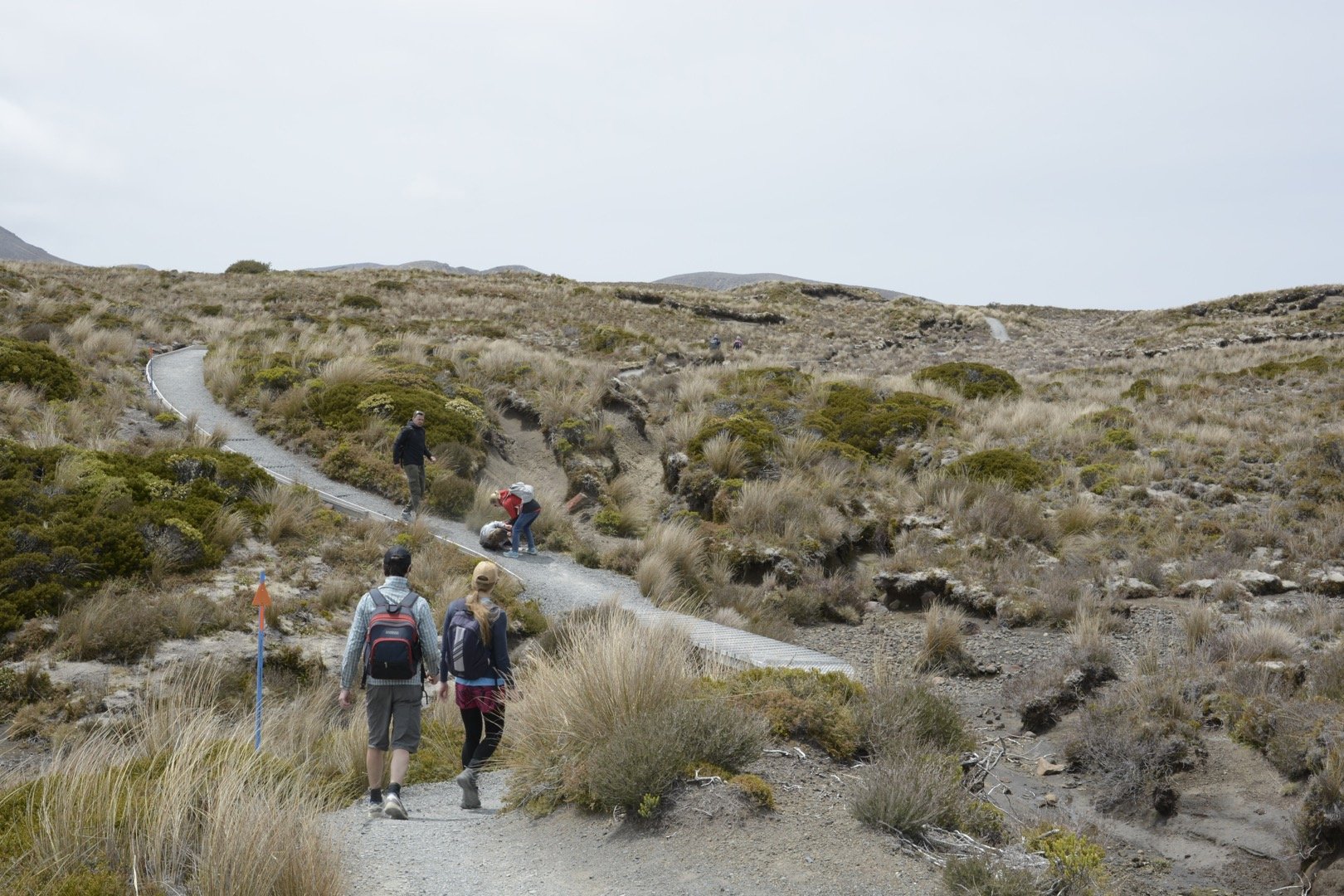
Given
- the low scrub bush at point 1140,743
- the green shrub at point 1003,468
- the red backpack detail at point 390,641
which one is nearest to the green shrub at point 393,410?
the green shrub at point 1003,468

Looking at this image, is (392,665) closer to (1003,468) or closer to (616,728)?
(616,728)

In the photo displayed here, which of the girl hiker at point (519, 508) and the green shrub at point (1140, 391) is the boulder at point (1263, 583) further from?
the green shrub at point (1140, 391)

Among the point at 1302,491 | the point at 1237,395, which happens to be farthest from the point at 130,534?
the point at 1237,395

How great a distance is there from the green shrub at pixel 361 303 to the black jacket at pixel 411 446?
87.3 ft

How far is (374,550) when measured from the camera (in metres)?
12.1

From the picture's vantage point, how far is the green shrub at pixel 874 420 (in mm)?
20031

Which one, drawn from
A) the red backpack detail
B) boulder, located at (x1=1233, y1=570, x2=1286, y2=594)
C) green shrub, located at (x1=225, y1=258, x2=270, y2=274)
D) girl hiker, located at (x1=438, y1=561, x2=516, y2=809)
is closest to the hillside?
boulder, located at (x1=1233, y1=570, x2=1286, y2=594)

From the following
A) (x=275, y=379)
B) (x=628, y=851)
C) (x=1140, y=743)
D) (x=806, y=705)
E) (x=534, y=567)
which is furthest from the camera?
(x=275, y=379)

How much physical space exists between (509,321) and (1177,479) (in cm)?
2861

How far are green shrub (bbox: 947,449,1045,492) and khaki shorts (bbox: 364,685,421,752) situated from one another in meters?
13.3

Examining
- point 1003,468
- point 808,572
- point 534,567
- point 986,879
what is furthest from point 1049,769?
point 1003,468

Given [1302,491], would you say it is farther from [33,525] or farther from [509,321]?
[509,321]

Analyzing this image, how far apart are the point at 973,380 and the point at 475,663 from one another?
22977mm

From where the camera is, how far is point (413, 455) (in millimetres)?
13750
